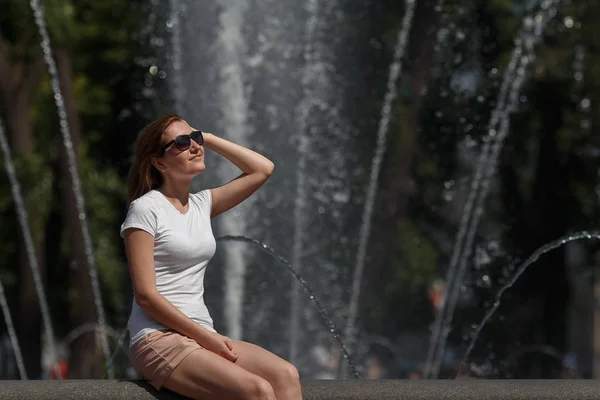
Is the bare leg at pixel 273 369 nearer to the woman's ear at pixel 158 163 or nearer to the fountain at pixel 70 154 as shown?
the woman's ear at pixel 158 163

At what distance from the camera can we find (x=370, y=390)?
4066 millimetres

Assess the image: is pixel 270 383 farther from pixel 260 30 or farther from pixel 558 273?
pixel 558 273

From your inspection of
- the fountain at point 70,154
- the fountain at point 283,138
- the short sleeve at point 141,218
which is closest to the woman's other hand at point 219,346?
the short sleeve at point 141,218

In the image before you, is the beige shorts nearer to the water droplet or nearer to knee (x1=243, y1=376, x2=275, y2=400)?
knee (x1=243, y1=376, x2=275, y2=400)

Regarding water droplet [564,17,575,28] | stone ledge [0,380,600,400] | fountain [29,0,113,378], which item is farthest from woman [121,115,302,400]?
water droplet [564,17,575,28]

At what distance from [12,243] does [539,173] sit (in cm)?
772

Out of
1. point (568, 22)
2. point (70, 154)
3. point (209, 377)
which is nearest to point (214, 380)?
point (209, 377)

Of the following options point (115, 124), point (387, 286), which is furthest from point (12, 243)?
point (387, 286)

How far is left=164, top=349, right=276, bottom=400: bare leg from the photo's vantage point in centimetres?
378

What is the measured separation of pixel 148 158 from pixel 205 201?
0.77 ft

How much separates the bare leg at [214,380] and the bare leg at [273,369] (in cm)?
10

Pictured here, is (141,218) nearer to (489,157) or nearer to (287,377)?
(287,377)

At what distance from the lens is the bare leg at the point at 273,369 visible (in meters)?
3.90

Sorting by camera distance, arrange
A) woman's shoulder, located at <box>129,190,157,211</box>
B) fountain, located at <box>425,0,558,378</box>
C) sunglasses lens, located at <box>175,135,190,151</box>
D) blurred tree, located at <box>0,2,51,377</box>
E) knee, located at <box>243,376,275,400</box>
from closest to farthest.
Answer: knee, located at <box>243,376,275,400</box>, woman's shoulder, located at <box>129,190,157,211</box>, sunglasses lens, located at <box>175,135,190,151</box>, fountain, located at <box>425,0,558,378</box>, blurred tree, located at <box>0,2,51,377</box>
